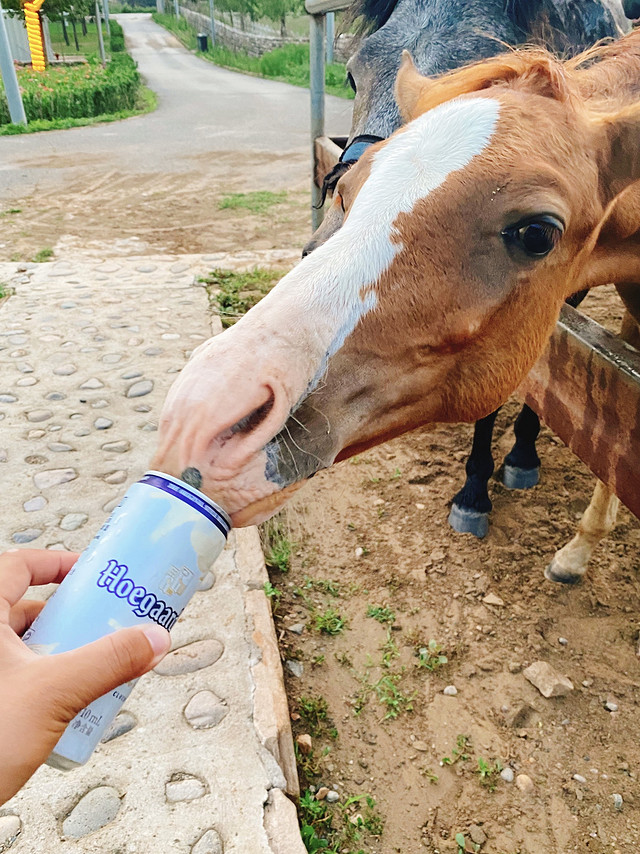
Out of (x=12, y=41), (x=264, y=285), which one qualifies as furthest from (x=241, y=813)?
(x=12, y=41)

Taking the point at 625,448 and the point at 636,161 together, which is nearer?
the point at 636,161

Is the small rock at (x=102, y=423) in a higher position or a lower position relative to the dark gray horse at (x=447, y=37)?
lower

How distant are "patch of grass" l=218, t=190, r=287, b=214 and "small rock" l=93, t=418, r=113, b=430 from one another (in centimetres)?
559

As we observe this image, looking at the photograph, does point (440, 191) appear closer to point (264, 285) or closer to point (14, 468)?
point (14, 468)

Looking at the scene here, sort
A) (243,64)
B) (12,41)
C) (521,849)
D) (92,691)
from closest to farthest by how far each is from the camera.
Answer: (92,691)
(521,849)
(12,41)
(243,64)

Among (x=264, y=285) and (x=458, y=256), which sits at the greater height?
(x=458, y=256)

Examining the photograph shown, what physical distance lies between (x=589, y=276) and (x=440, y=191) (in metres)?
0.64

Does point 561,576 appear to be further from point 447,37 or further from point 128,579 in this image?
point 447,37

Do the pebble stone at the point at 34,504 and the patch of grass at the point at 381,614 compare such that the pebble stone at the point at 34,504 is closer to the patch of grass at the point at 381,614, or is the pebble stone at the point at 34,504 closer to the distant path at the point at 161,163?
the patch of grass at the point at 381,614

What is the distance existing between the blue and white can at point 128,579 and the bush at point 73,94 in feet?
60.0

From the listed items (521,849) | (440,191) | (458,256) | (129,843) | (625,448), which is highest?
(440,191)

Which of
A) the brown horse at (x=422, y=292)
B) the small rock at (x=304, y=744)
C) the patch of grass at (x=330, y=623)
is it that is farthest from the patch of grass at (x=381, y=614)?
the brown horse at (x=422, y=292)

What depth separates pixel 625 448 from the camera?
1.77 metres

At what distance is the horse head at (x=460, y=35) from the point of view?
9.12 ft
